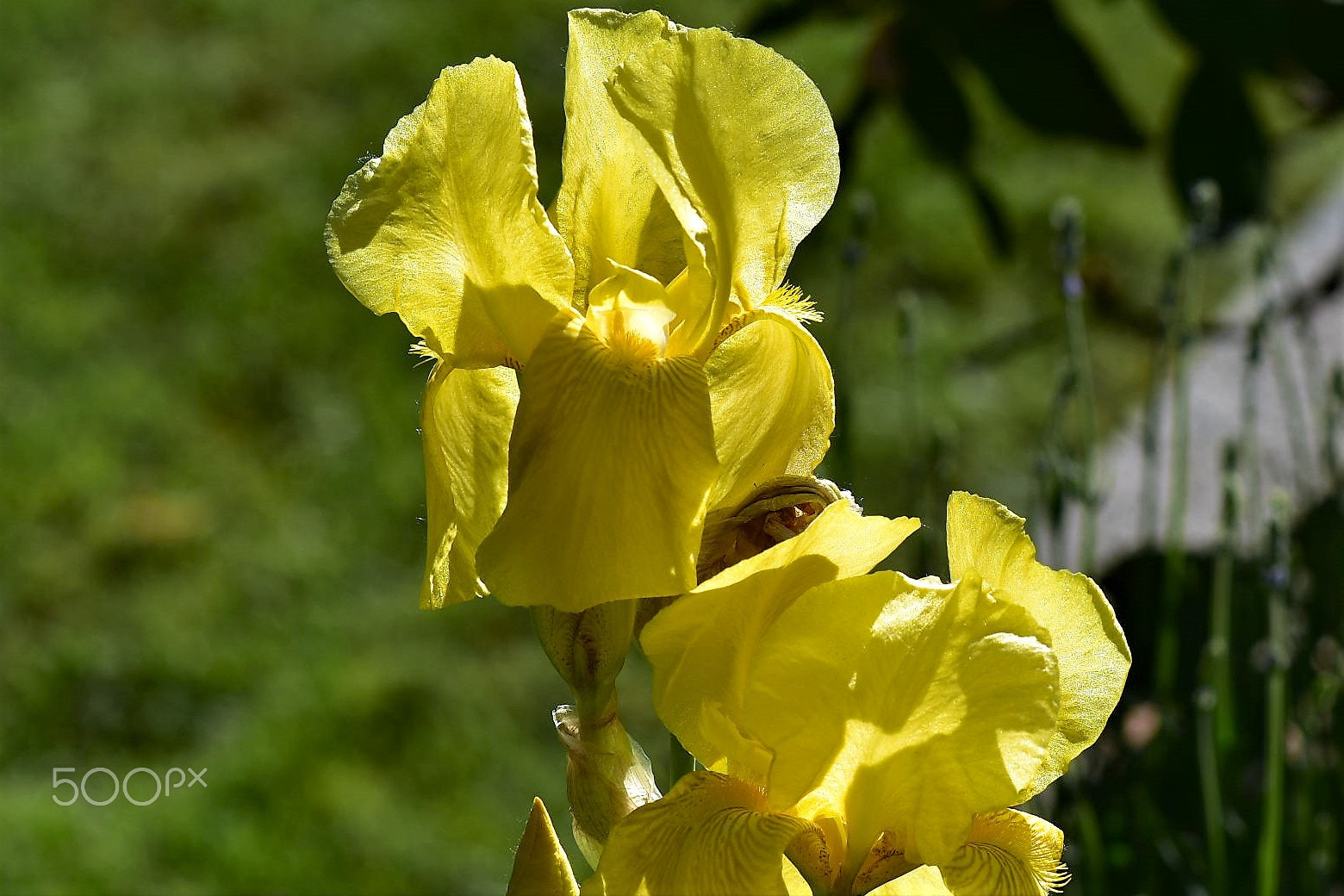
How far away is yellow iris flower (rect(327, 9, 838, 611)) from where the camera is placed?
2.48ft

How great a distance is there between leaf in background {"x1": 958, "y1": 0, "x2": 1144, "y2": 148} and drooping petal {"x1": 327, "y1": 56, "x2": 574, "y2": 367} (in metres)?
1.02

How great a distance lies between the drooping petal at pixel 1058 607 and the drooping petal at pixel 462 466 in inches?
10.6

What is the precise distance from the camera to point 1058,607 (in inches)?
30.7

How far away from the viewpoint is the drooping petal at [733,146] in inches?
29.8

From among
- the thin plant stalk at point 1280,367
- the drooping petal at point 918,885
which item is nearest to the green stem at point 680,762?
the drooping petal at point 918,885

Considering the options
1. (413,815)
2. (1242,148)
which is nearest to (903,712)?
(1242,148)

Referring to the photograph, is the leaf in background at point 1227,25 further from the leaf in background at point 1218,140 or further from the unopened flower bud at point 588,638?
the unopened flower bud at point 588,638

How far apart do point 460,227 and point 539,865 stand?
0.35 metres

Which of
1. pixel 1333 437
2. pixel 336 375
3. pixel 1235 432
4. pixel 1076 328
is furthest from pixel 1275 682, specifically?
pixel 336 375

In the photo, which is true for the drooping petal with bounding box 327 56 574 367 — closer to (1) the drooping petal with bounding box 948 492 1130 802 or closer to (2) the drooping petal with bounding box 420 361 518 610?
(2) the drooping petal with bounding box 420 361 518 610

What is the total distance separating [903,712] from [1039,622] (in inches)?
3.5

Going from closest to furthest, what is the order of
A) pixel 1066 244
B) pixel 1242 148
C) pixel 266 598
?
1. pixel 1066 244
2. pixel 1242 148
3. pixel 266 598

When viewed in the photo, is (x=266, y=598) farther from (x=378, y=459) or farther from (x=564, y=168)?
(x=564, y=168)

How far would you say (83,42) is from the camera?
12.0 ft
